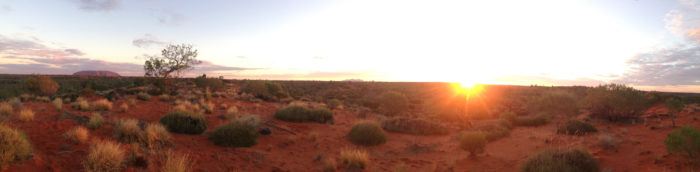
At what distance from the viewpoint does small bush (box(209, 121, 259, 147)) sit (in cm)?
946

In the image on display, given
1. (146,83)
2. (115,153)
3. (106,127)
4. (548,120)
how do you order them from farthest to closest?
1. (146,83)
2. (548,120)
3. (106,127)
4. (115,153)

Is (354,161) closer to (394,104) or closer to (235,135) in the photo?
(235,135)

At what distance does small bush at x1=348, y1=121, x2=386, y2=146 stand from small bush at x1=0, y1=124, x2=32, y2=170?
9557 mm

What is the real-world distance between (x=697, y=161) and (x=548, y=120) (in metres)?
13.8

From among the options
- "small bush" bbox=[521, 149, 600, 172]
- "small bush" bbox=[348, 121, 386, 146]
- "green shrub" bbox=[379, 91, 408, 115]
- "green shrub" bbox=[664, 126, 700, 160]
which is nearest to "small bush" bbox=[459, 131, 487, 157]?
"small bush" bbox=[521, 149, 600, 172]

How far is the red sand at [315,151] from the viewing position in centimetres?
655

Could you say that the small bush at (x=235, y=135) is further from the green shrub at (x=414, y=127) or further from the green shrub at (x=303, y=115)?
the green shrub at (x=414, y=127)

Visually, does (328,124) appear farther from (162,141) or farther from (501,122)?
(501,122)

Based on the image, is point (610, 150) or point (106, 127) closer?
point (106, 127)

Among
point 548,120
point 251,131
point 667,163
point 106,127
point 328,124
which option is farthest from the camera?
point 548,120

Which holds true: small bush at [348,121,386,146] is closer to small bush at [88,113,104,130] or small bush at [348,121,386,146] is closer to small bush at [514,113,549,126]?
small bush at [88,113,104,130]

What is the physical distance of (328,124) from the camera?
15.9m

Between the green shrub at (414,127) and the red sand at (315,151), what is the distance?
4.08ft

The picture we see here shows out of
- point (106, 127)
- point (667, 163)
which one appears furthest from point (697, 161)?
point (106, 127)
